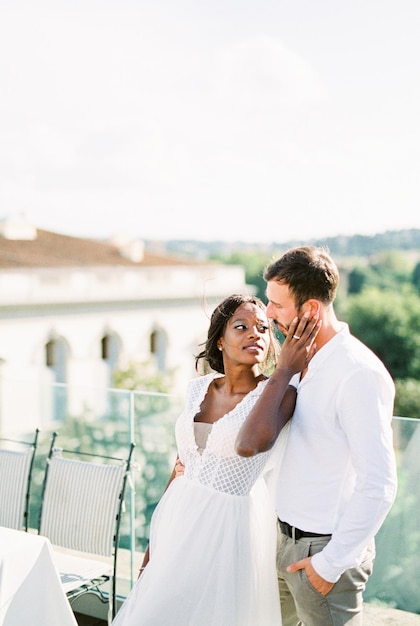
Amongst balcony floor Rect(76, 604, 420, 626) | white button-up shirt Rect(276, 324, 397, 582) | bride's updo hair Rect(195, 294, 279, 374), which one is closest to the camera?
white button-up shirt Rect(276, 324, 397, 582)

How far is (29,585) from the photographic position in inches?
103

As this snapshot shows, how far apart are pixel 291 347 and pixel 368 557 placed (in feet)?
2.03

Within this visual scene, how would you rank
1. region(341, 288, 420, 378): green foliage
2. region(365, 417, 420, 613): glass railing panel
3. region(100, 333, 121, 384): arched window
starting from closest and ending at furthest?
1. region(365, 417, 420, 613): glass railing panel
2. region(100, 333, 121, 384): arched window
3. region(341, 288, 420, 378): green foliage

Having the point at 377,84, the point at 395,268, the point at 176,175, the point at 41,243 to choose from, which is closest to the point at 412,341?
the point at 395,268

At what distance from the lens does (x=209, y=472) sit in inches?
93.7

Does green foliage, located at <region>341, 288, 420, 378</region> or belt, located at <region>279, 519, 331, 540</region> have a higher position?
belt, located at <region>279, 519, 331, 540</region>

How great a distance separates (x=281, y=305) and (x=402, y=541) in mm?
1547

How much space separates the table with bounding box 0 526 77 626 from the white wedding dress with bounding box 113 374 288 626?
343mm

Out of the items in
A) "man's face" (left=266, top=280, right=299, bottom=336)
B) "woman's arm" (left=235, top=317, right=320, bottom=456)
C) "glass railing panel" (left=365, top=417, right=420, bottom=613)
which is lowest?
"glass railing panel" (left=365, top=417, right=420, bottom=613)

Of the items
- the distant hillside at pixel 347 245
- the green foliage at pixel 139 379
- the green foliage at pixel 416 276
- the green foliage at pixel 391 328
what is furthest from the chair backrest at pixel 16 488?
the green foliage at pixel 416 276

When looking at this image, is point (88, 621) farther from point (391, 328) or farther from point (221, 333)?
point (391, 328)

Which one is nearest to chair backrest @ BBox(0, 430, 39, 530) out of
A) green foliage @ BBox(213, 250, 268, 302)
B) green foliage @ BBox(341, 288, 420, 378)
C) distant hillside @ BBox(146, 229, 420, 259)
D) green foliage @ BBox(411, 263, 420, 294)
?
green foliage @ BBox(341, 288, 420, 378)

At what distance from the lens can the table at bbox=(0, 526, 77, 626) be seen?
2553 mm

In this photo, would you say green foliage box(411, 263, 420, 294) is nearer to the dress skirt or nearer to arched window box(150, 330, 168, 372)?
arched window box(150, 330, 168, 372)
